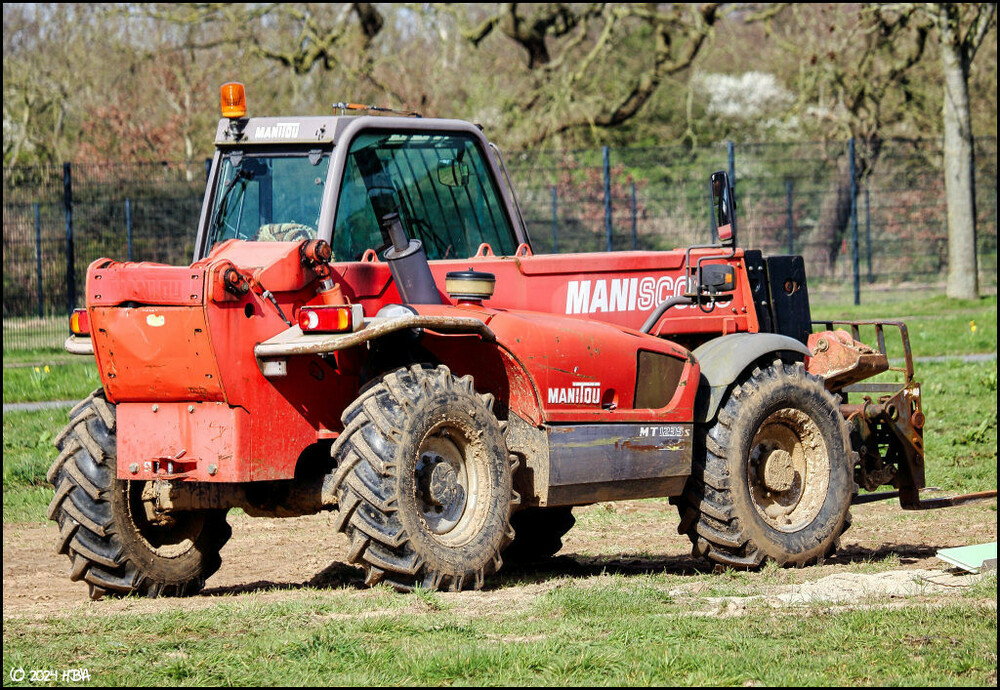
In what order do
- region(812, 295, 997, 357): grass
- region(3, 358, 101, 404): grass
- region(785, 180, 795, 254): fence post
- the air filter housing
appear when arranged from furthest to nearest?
1. region(785, 180, 795, 254): fence post
2. region(812, 295, 997, 357): grass
3. region(3, 358, 101, 404): grass
4. the air filter housing

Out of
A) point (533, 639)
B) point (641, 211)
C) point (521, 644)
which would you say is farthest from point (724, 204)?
point (641, 211)

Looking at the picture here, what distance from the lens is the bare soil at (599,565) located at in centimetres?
671

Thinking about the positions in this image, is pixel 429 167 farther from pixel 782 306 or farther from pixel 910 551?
pixel 910 551

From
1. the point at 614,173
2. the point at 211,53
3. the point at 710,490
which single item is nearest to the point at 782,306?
the point at 710,490

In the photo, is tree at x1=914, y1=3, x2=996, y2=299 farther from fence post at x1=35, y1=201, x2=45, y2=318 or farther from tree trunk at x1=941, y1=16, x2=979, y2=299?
fence post at x1=35, y1=201, x2=45, y2=318

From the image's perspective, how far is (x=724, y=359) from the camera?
26.1ft

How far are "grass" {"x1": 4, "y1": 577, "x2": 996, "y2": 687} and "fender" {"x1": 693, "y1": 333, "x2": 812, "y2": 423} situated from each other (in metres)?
1.68

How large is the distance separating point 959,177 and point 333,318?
19186mm

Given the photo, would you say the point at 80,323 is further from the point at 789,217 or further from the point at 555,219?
the point at 789,217

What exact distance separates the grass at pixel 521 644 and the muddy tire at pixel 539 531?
2.09m

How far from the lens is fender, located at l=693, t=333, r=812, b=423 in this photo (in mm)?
7863

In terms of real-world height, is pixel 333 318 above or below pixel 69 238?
below

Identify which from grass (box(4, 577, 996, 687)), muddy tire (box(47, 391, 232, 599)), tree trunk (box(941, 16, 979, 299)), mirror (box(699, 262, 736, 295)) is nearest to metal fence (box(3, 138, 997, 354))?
tree trunk (box(941, 16, 979, 299))

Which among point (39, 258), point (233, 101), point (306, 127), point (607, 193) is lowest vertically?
point (306, 127)
